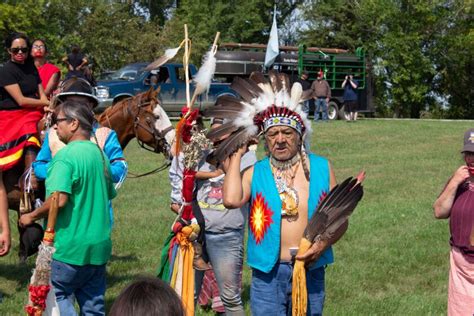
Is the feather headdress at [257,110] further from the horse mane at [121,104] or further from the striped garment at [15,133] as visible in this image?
the horse mane at [121,104]

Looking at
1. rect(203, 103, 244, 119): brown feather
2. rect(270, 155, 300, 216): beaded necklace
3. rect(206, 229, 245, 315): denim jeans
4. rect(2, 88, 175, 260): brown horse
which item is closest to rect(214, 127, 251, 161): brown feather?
rect(203, 103, 244, 119): brown feather

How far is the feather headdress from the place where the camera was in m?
4.75

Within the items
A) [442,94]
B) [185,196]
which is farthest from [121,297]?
[442,94]

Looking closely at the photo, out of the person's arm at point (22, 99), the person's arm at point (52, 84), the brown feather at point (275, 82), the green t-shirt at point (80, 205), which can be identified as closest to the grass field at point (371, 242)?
the person's arm at point (22, 99)

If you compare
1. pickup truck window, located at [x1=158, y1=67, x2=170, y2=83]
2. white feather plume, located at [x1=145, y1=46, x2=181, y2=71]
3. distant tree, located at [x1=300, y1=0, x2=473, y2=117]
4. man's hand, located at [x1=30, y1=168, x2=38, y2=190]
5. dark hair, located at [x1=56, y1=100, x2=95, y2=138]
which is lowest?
man's hand, located at [x1=30, y1=168, x2=38, y2=190]

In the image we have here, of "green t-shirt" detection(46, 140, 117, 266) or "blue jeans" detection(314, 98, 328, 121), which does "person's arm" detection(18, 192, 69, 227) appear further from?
"blue jeans" detection(314, 98, 328, 121)

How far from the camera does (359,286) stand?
25.6ft

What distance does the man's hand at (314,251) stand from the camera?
14.7ft

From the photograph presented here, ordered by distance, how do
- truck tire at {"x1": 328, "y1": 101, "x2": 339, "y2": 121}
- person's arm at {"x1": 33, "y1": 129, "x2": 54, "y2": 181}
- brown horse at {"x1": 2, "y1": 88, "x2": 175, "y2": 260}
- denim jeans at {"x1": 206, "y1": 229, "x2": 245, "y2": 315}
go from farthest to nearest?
truck tire at {"x1": 328, "y1": 101, "x2": 339, "y2": 121} → brown horse at {"x1": 2, "y1": 88, "x2": 175, "y2": 260} → person's arm at {"x1": 33, "y1": 129, "x2": 54, "y2": 181} → denim jeans at {"x1": 206, "y1": 229, "x2": 245, "y2": 315}

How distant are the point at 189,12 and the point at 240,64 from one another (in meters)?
19.9

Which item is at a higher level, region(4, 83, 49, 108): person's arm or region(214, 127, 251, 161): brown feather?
region(4, 83, 49, 108): person's arm

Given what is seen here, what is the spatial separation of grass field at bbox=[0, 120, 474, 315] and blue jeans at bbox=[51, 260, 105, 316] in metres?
2.09

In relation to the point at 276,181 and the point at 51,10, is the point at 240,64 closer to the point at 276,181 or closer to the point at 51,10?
the point at 51,10

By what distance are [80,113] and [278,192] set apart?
4.37 feet
